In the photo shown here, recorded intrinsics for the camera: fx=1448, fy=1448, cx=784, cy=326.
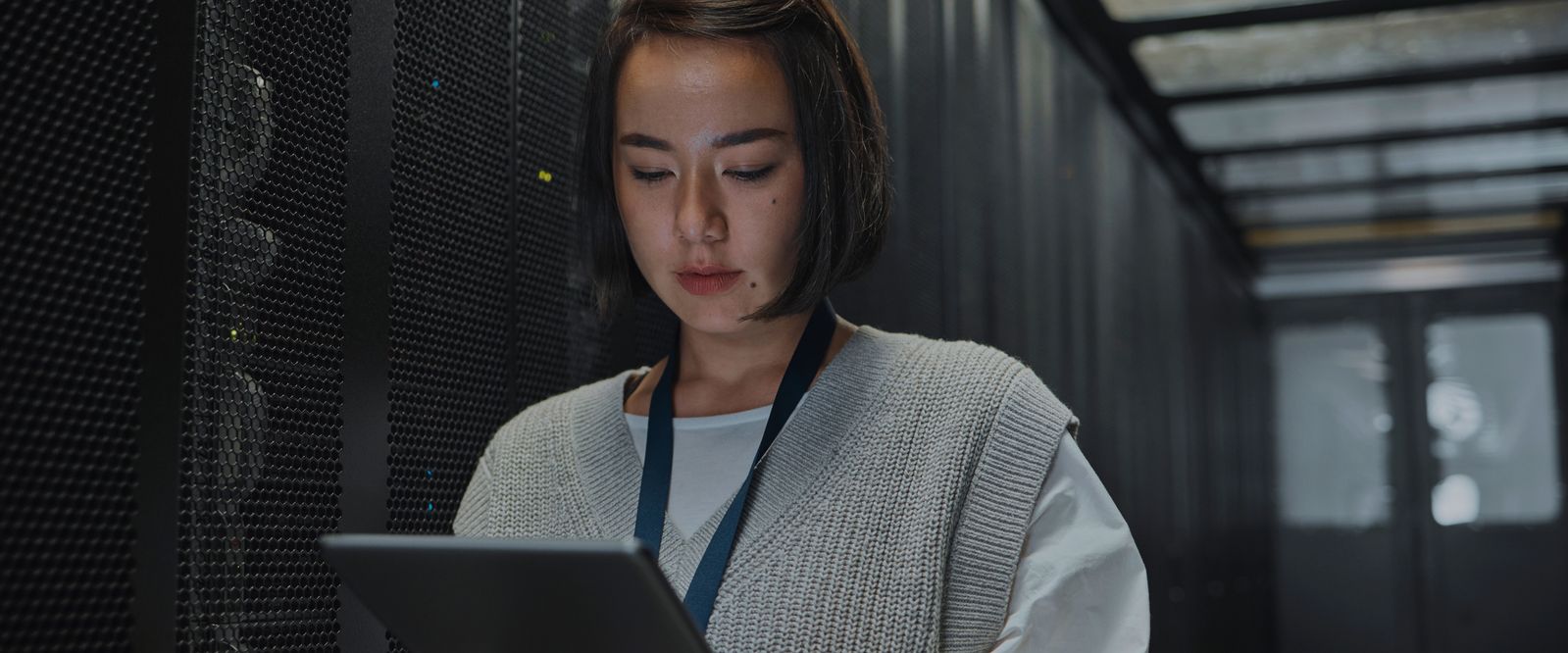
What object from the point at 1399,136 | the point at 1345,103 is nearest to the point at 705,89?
the point at 1345,103

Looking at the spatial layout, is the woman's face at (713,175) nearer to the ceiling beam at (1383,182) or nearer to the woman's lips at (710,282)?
the woman's lips at (710,282)

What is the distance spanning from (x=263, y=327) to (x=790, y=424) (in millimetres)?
526

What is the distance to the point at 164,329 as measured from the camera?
1.24 m

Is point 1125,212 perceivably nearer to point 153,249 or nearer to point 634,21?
point 634,21

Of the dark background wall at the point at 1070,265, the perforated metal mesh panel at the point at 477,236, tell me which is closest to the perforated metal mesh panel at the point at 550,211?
the perforated metal mesh panel at the point at 477,236

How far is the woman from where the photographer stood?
4.50ft

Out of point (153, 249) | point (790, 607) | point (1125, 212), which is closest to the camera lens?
point (153, 249)

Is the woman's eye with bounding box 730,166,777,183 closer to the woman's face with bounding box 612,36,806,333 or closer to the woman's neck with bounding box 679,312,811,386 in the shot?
the woman's face with bounding box 612,36,806,333

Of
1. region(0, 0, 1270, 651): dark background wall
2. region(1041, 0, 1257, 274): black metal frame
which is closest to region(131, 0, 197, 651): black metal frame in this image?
region(0, 0, 1270, 651): dark background wall

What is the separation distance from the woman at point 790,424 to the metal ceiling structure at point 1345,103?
12.8 ft

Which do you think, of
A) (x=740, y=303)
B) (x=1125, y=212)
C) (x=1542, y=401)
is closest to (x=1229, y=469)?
(x=1542, y=401)

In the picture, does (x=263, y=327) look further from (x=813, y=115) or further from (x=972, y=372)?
(x=972, y=372)

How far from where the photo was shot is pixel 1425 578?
1116 cm

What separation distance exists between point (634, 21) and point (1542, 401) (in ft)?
36.8
